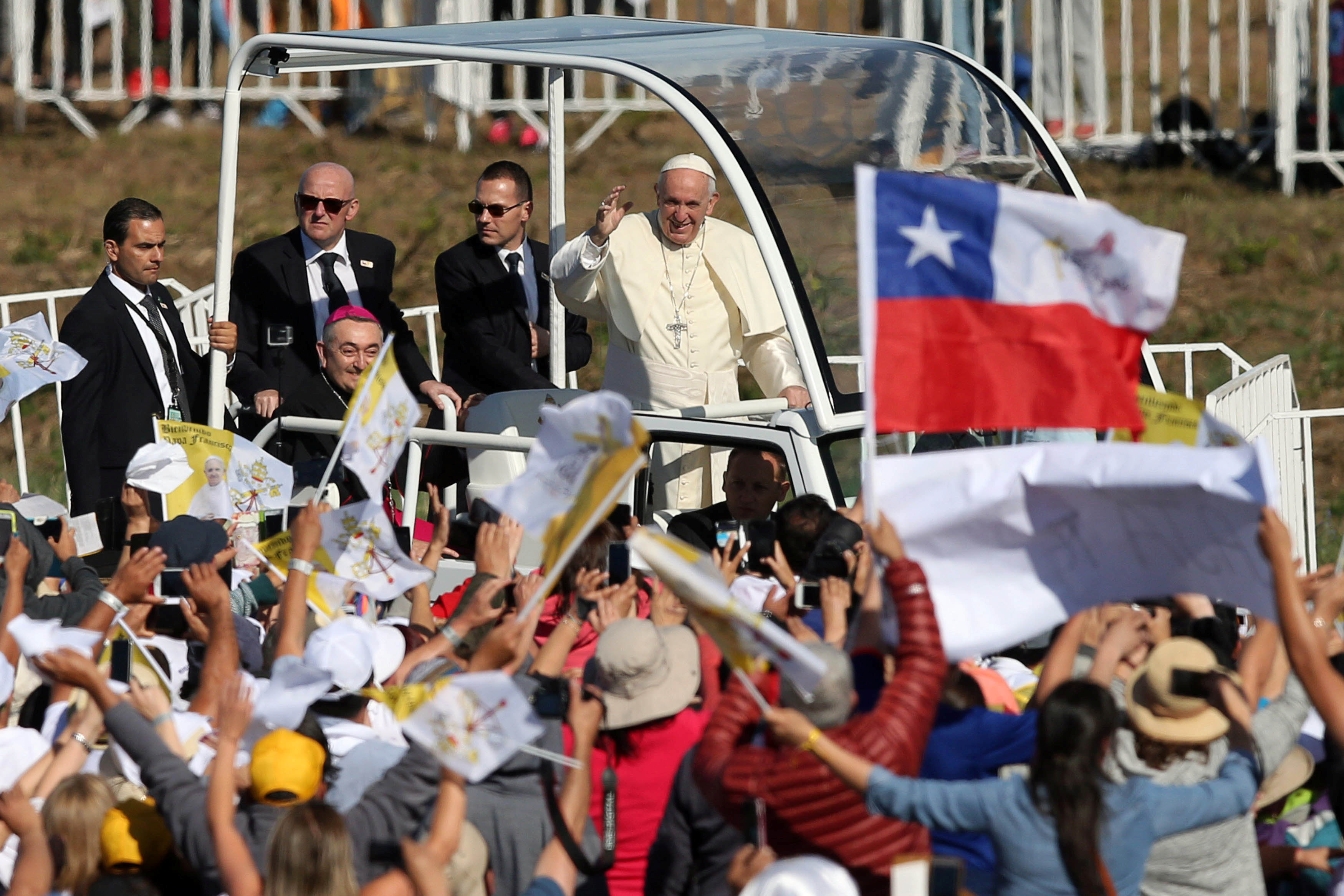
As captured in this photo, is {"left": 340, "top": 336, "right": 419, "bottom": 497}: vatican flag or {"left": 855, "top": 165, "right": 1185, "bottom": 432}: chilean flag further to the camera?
{"left": 340, "top": 336, "right": 419, "bottom": 497}: vatican flag

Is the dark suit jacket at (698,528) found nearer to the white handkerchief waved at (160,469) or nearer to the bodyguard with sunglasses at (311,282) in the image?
the white handkerchief waved at (160,469)

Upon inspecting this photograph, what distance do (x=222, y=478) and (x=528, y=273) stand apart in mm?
2282

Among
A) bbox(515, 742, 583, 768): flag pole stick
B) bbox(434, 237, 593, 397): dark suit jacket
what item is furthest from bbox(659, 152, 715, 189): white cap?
bbox(515, 742, 583, 768): flag pole stick

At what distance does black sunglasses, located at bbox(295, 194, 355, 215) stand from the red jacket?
170 inches

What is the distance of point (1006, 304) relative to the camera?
4.67 metres

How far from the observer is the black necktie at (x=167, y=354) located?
8.00 meters

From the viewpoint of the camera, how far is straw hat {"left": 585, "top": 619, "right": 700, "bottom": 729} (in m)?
4.46

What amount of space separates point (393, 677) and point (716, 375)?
3010 millimetres

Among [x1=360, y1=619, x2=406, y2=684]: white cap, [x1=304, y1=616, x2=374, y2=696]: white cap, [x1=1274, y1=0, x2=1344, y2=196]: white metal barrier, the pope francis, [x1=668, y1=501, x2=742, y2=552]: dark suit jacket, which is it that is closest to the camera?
[x1=304, y1=616, x2=374, y2=696]: white cap

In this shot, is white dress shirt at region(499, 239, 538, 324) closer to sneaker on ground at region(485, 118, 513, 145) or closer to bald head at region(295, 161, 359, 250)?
bald head at region(295, 161, 359, 250)

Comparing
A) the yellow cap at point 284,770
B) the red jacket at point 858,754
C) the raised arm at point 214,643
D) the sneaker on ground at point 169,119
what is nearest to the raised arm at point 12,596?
the raised arm at point 214,643

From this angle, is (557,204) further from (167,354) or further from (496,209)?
(167,354)

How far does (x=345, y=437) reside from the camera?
524cm

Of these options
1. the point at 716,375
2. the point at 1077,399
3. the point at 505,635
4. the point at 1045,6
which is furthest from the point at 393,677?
the point at 1045,6
